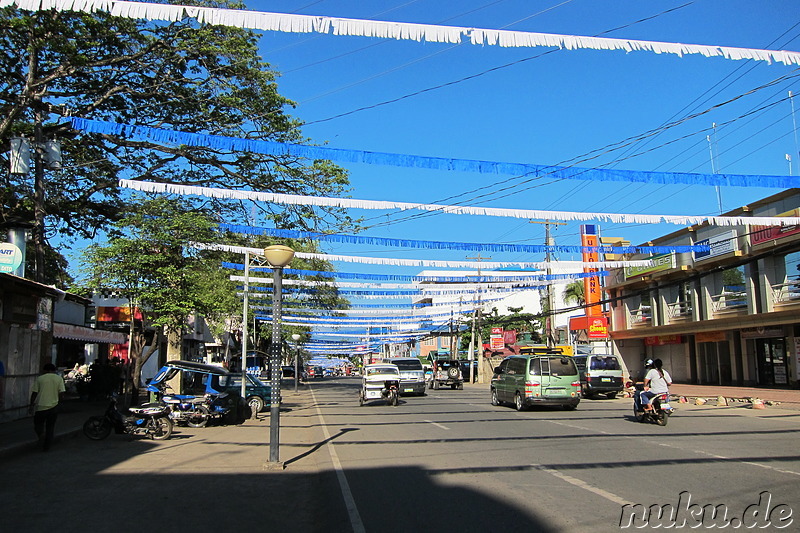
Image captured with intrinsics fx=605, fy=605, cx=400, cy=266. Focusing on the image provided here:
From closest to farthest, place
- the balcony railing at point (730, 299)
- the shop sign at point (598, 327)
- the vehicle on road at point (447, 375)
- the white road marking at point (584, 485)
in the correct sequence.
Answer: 1. the white road marking at point (584, 485)
2. the balcony railing at point (730, 299)
3. the shop sign at point (598, 327)
4. the vehicle on road at point (447, 375)

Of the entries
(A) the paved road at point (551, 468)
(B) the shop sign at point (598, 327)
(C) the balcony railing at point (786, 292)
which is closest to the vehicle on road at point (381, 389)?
(A) the paved road at point (551, 468)

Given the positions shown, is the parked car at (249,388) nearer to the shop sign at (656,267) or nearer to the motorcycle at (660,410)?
the motorcycle at (660,410)

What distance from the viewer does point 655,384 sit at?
51.9ft

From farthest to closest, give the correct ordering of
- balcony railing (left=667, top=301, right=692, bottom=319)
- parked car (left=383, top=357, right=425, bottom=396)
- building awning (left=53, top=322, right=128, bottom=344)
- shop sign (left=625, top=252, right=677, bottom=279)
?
balcony railing (left=667, top=301, right=692, bottom=319) < shop sign (left=625, top=252, right=677, bottom=279) < parked car (left=383, top=357, right=425, bottom=396) < building awning (left=53, top=322, right=128, bottom=344)

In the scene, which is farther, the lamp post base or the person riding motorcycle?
the person riding motorcycle

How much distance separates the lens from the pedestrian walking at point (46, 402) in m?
12.1

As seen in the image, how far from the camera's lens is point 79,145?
19156 millimetres

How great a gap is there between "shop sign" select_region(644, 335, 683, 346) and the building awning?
101 feet

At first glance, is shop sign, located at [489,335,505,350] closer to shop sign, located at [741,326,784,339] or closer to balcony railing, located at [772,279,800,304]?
shop sign, located at [741,326,784,339]

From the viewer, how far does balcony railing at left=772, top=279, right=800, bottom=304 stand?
25094 millimetres

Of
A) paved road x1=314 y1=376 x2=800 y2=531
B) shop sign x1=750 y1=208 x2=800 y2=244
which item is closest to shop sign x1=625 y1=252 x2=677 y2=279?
shop sign x1=750 y1=208 x2=800 y2=244

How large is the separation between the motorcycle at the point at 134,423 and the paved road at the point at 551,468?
165 inches

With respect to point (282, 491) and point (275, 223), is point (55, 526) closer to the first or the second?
point (282, 491)

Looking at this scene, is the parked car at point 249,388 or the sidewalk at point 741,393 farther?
the sidewalk at point 741,393
